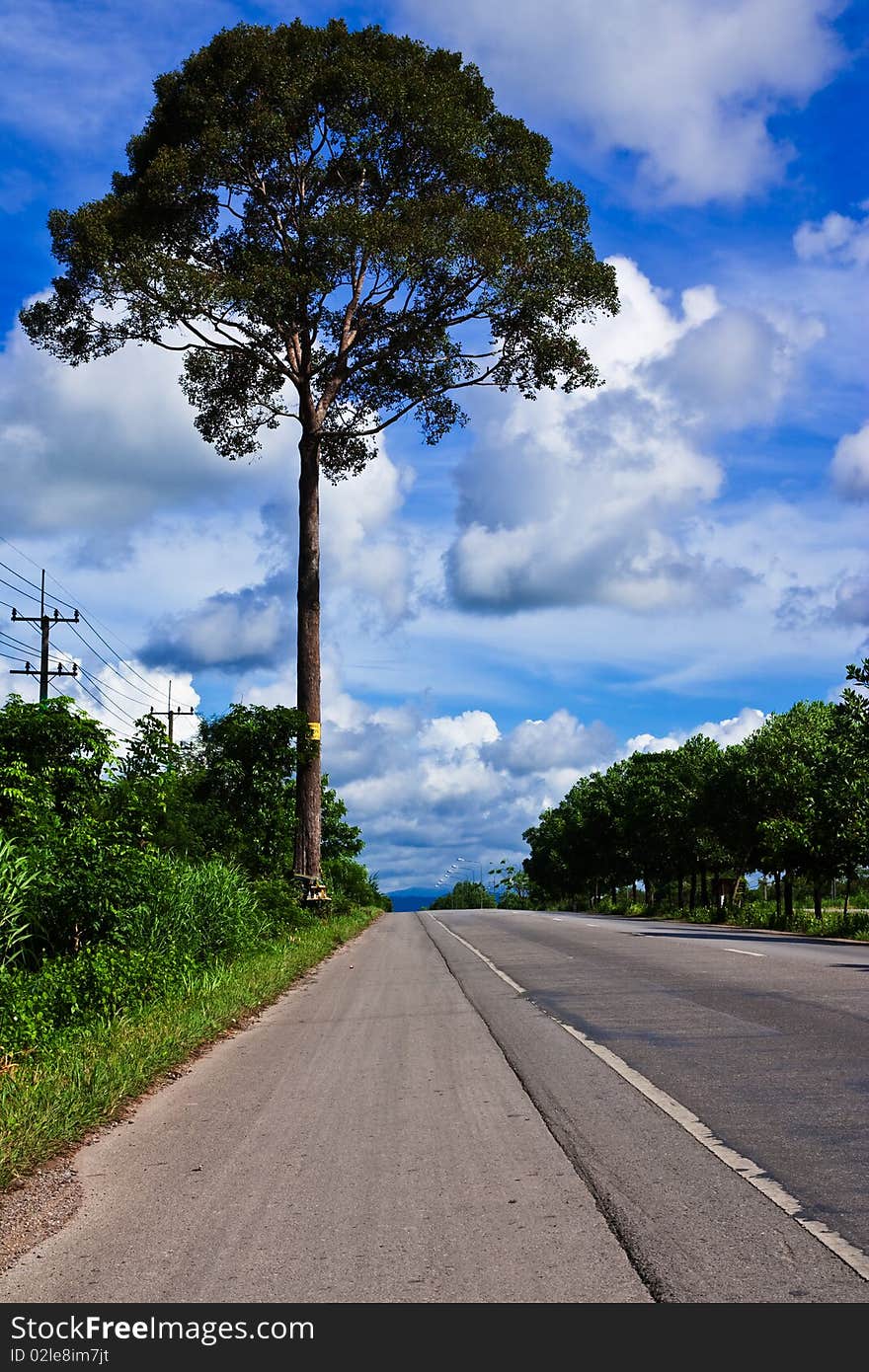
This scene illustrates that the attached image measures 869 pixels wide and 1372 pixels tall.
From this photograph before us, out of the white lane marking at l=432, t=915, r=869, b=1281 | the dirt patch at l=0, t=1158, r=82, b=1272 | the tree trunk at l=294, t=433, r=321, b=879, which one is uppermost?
the tree trunk at l=294, t=433, r=321, b=879

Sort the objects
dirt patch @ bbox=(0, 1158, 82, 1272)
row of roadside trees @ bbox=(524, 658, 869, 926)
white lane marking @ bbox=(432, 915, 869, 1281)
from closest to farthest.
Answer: white lane marking @ bbox=(432, 915, 869, 1281) < dirt patch @ bbox=(0, 1158, 82, 1272) < row of roadside trees @ bbox=(524, 658, 869, 926)

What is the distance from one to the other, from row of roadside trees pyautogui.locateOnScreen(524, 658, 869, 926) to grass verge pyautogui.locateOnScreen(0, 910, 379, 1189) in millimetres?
20325

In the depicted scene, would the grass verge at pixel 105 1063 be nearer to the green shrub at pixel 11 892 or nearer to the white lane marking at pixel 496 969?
the green shrub at pixel 11 892

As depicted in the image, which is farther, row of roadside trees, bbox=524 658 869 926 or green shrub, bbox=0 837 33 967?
row of roadside trees, bbox=524 658 869 926

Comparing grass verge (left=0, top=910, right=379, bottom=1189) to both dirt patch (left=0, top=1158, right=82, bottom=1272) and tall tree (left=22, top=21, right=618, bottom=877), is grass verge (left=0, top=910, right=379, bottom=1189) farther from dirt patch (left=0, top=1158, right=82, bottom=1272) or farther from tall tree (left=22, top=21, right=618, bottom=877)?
tall tree (left=22, top=21, right=618, bottom=877)

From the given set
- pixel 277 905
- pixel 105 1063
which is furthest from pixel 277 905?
pixel 105 1063

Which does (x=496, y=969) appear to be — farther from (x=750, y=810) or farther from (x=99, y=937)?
(x=750, y=810)

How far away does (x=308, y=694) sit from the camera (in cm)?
2584

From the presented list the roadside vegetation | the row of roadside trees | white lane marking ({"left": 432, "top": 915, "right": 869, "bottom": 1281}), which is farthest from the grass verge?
the row of roadside trees

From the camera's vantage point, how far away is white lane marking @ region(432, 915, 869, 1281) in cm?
432

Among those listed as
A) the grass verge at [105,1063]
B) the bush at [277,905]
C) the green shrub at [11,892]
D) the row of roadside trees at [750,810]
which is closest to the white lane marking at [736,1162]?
the grass verge at [105,1063]

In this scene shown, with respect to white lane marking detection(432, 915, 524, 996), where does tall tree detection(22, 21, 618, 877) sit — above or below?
above
